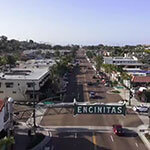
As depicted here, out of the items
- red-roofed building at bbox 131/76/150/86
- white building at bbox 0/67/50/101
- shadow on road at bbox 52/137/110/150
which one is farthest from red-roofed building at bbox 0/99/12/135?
red-roofed building at bbox 131/76/150/86

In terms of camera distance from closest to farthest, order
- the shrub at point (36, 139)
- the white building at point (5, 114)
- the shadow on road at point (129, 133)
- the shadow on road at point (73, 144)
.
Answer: the shadow on road at point (73, 144)
the shrub at point (36, 139)
the white building at point (5, 114)
the shadow on road at point (129, 133)

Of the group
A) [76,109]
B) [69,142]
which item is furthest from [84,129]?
[76,109]

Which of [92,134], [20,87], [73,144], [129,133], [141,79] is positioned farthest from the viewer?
[141,79]

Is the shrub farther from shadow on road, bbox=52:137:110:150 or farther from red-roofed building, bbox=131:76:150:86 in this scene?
red-roofed building, bbox=131:76:150:86

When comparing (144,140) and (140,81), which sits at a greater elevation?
(140,81)

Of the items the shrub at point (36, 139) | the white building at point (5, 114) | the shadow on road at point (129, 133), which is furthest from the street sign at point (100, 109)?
the white building at point (5, 114)

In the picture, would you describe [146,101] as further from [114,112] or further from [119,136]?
[114,112]

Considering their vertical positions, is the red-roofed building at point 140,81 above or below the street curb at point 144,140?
above

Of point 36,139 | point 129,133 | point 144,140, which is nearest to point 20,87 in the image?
point 36,139

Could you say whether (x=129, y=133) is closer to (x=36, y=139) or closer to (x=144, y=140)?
(x=144, y=140)

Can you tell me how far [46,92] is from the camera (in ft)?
220

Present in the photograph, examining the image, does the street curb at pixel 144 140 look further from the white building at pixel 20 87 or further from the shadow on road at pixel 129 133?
the white building at pixel 20 87

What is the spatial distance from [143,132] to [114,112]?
13960 mm

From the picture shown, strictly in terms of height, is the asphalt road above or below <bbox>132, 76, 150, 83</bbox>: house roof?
below
